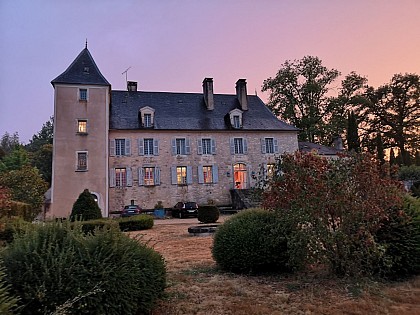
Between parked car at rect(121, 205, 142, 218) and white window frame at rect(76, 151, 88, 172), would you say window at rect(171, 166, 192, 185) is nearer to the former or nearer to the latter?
parked car at rect(121, 205, 142, 218)

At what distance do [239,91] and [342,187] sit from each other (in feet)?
79.6

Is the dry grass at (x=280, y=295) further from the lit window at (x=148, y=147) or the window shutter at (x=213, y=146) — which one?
the window shutter at (x=213, y=146)

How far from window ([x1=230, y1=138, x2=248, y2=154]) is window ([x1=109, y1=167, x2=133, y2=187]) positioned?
25.4 feet

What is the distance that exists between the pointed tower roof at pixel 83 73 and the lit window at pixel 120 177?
6.01 m

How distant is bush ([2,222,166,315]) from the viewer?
2773 mm

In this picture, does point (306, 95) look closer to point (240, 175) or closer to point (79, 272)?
point (240, 175)

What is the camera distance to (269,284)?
459 centimetres

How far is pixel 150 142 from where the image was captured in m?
23.7

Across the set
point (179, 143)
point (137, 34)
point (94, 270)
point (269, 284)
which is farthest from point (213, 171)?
point (94, 270)

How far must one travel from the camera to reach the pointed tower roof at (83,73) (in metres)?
22.0

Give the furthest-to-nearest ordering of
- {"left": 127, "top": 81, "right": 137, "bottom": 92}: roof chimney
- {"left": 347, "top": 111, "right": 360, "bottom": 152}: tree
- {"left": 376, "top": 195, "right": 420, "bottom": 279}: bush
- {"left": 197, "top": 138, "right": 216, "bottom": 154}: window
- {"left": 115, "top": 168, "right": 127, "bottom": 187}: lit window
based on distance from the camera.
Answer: {"left": 347, "top": 111, "right": 360, "bottom": 152}: tree, {"left": 127, "top": 81, "right": 137, "bottom": 92}: roof chimney, {"left": 197, "top": 138, "right": 216, "bottom": 154}: window, {"left": 115, "top": 168, "right": 127, "bottom": 187}: lit window, {"left": 376, "top": 195, "right": 420, "bottom": 279}: bush

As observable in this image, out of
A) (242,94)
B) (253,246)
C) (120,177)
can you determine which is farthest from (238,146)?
(253,246)

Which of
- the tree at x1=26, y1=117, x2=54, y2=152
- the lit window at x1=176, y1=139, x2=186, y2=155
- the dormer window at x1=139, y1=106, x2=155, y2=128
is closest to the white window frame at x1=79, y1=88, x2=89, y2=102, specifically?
the dormer window at x1=139, y1=106, x2=155, y2=128

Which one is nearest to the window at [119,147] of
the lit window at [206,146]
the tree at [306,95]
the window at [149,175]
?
the window at [149,175]
